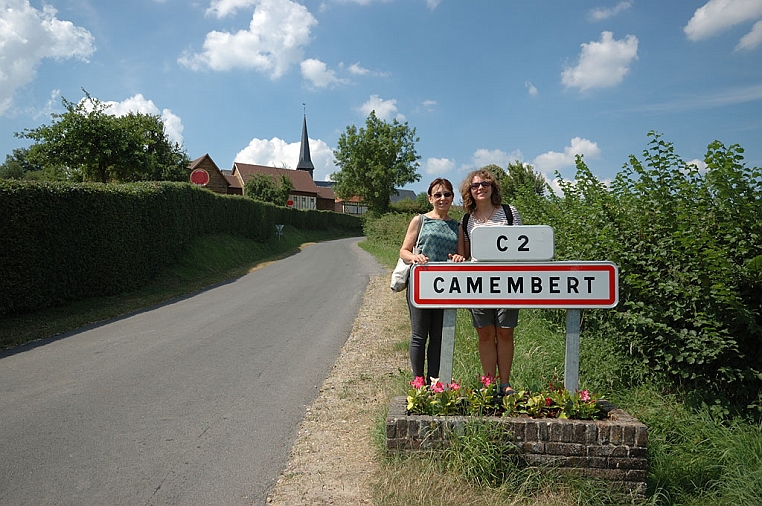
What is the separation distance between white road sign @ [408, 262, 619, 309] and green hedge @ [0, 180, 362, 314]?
8624 millimetres

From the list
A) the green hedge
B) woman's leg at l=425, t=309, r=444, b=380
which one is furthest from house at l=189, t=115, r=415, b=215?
woman's leg at l=425, t=309, r=444, b=380

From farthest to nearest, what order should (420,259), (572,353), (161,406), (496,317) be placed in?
(161,406)
(496,317)
(420,259)
(572,353)

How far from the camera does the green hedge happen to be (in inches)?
375

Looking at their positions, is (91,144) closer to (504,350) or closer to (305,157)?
(504,350)

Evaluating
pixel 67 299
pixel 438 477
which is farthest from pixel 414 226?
pixel 67 299

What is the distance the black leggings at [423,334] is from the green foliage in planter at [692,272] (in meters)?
1.45

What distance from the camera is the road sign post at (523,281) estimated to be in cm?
356

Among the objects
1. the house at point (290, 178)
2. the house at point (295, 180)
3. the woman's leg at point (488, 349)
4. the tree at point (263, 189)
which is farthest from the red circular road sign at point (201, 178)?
the house at point (290, 178)

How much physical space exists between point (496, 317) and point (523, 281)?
0.43m

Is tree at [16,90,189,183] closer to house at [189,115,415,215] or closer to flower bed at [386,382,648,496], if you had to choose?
flower bed at [386,382,648,496]

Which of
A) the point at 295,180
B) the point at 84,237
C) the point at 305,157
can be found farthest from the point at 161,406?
the point at 305,157

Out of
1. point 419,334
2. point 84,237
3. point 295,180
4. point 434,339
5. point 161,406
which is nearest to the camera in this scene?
point 419,334

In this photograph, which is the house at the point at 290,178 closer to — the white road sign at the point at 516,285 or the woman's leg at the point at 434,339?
the woman's leg at the point at 434,339

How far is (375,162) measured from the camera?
52438 mm
